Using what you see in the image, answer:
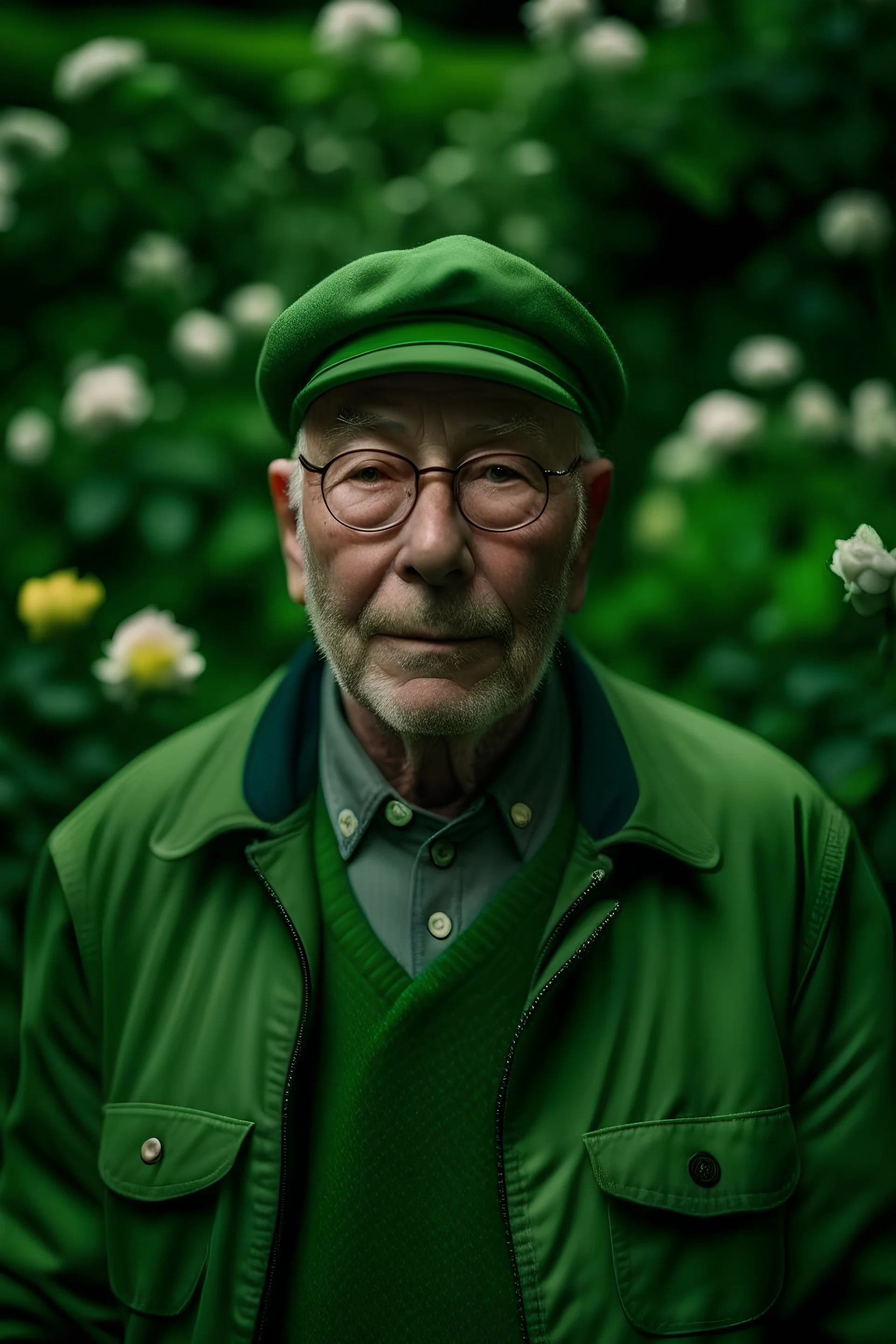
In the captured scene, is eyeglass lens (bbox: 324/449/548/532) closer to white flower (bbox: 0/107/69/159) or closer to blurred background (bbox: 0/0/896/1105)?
blurred background (bbox: 0/0/896/1105)

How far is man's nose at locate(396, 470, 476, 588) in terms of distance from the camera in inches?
61.5

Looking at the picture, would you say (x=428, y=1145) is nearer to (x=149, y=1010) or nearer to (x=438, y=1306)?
(x=438, y=1306)

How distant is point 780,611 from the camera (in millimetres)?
2639

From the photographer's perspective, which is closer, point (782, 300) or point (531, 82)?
point (531, 82)

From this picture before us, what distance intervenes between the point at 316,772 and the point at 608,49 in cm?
249

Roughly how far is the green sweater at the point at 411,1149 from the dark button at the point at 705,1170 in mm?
256

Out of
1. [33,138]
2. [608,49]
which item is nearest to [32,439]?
[33,138]

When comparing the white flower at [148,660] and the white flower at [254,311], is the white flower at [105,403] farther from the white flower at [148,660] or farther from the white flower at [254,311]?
the white flower at [148,660]

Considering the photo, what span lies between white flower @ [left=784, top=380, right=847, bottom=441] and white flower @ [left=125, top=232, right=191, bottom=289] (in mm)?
1621

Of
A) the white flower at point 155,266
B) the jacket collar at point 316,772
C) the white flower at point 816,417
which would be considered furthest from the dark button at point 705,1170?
the white flower at point 155,266

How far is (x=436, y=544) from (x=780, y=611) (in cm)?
129

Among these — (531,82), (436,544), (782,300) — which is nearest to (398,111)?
(531,82)

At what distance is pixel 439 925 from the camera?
1744 millimetres

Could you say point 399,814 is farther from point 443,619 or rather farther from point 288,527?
point 288,527
